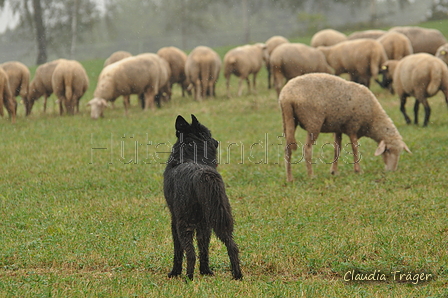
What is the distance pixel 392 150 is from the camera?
11.0m

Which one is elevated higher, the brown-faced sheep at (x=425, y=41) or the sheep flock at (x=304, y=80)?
the brown-faced sheep at (x=425, y=41)

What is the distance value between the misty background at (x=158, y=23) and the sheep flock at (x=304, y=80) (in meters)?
18.3

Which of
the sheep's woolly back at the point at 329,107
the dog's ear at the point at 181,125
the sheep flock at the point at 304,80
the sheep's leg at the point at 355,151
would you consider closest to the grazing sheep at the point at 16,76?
the sheep flock at the point at 304,80

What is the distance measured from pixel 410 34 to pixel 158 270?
2275 cm

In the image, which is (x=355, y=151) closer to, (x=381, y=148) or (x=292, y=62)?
(x=381, y=148)

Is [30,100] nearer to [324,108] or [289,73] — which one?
[289,73]

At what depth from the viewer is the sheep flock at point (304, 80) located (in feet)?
34.1

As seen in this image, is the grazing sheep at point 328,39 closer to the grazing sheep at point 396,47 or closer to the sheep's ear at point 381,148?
the grazing sheep at point 396,47

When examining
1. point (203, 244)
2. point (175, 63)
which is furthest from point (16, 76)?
point (203, 244)

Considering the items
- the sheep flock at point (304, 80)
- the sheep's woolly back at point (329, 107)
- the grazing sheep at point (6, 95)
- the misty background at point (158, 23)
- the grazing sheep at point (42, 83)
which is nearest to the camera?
the sheep's woolly back at point (329, 107)

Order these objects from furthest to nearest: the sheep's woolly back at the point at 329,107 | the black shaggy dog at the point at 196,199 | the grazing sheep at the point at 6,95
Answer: the grazing sheep at the point at 6,95
the sheep's woolly back at the point at 329,107
the black shaggy dog at the point at 196,199

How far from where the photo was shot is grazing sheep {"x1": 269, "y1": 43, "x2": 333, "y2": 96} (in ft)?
69.1

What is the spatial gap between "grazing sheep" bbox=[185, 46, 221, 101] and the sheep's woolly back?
1233 cm

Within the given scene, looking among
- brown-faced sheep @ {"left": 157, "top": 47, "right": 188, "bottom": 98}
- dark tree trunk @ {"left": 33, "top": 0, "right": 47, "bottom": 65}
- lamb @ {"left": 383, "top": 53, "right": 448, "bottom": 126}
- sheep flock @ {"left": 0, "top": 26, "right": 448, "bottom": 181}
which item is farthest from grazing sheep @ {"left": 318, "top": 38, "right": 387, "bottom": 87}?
dark tree trunk @ {"left": 33, "top": 0, "right": 47, "bottom": 65}
